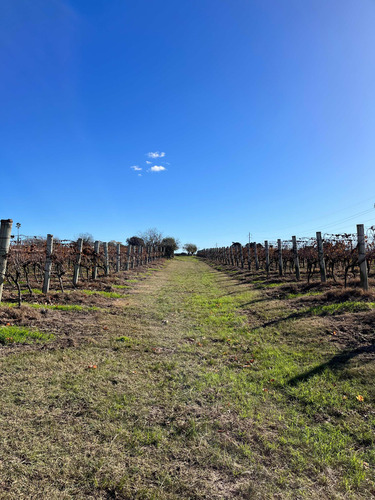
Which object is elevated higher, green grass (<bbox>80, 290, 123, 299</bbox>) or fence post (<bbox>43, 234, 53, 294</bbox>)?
fence post (<bbox>43, 234, 53, 294</bbox>)

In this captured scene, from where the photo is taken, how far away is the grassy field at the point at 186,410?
218 cm

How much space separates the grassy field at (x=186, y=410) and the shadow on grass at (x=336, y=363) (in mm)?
27

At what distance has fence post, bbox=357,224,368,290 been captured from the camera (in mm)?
8390

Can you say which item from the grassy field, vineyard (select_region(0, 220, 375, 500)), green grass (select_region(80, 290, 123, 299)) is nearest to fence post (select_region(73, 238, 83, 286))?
green grass (select_region(80, 290, 123, 299))

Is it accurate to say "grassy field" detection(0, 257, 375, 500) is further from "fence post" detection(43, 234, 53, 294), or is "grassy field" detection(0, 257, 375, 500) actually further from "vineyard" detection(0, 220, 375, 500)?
"fence post" detection(43, 234, 53, 294)

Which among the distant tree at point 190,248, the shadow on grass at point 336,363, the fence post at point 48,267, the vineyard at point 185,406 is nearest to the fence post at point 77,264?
the fence post at point 48,267

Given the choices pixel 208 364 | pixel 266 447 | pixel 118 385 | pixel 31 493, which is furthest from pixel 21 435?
pixel 208 364

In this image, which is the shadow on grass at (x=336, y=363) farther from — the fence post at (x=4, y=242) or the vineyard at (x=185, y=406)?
the fence post at (x=4, y=242)

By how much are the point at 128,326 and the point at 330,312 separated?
17.4ft

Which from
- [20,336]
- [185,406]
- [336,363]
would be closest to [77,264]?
[20,336]

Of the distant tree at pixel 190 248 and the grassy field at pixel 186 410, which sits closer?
the grassy field at pixel 186 410

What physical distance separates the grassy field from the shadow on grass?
3cm

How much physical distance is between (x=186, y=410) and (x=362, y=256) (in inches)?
318

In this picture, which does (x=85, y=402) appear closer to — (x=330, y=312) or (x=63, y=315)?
(x=63, y=315)
